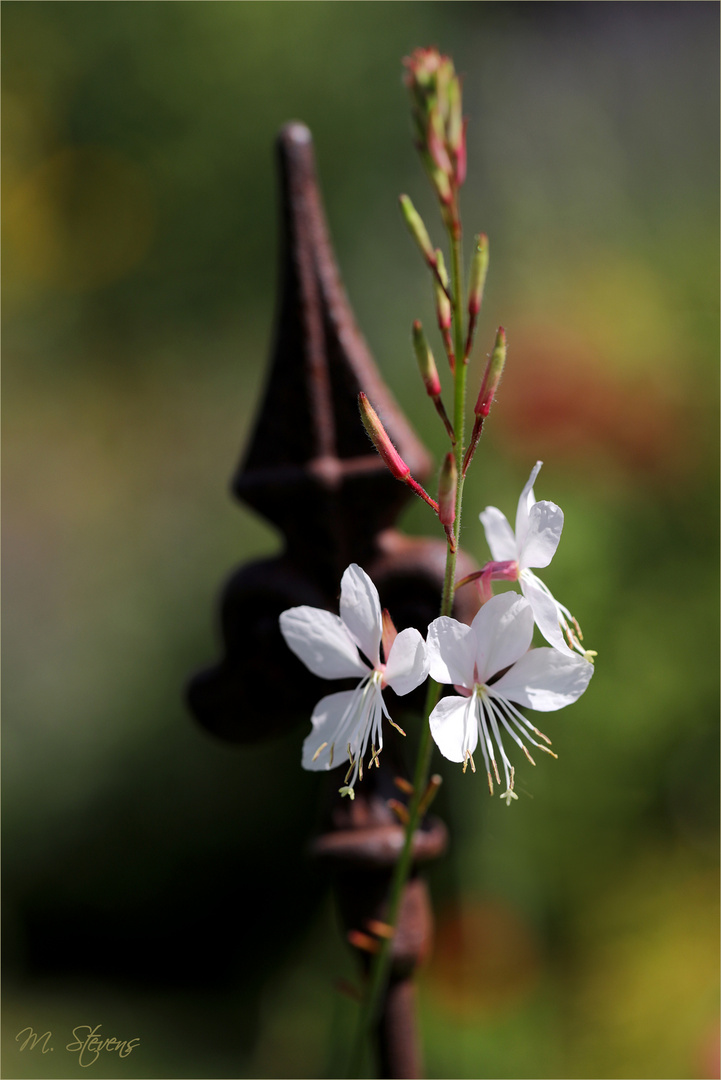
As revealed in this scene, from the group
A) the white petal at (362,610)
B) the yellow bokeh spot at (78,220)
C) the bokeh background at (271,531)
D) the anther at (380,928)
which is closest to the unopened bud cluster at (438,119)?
the white petal at (362,610)

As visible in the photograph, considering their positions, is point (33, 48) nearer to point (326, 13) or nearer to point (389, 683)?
point (326, 13)

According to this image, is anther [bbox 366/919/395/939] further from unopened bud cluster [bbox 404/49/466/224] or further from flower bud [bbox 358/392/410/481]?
unopened bud cluster [bbox 404/49/466/224]

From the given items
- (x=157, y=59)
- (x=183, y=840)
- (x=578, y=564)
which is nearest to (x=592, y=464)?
(x=578, y=564)

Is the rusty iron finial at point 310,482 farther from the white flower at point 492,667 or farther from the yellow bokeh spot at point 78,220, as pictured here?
the yellow bokeh spot at point 78,220

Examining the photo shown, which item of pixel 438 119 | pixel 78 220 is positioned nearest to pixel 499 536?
pixel 438 119

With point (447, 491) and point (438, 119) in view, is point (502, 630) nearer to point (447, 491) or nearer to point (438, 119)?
point (447, 491)

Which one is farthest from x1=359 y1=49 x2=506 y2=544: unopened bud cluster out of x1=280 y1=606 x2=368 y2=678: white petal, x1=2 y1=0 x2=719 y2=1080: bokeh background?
x1=2 y1=0 x2=719 y2=1080: bokeh background
